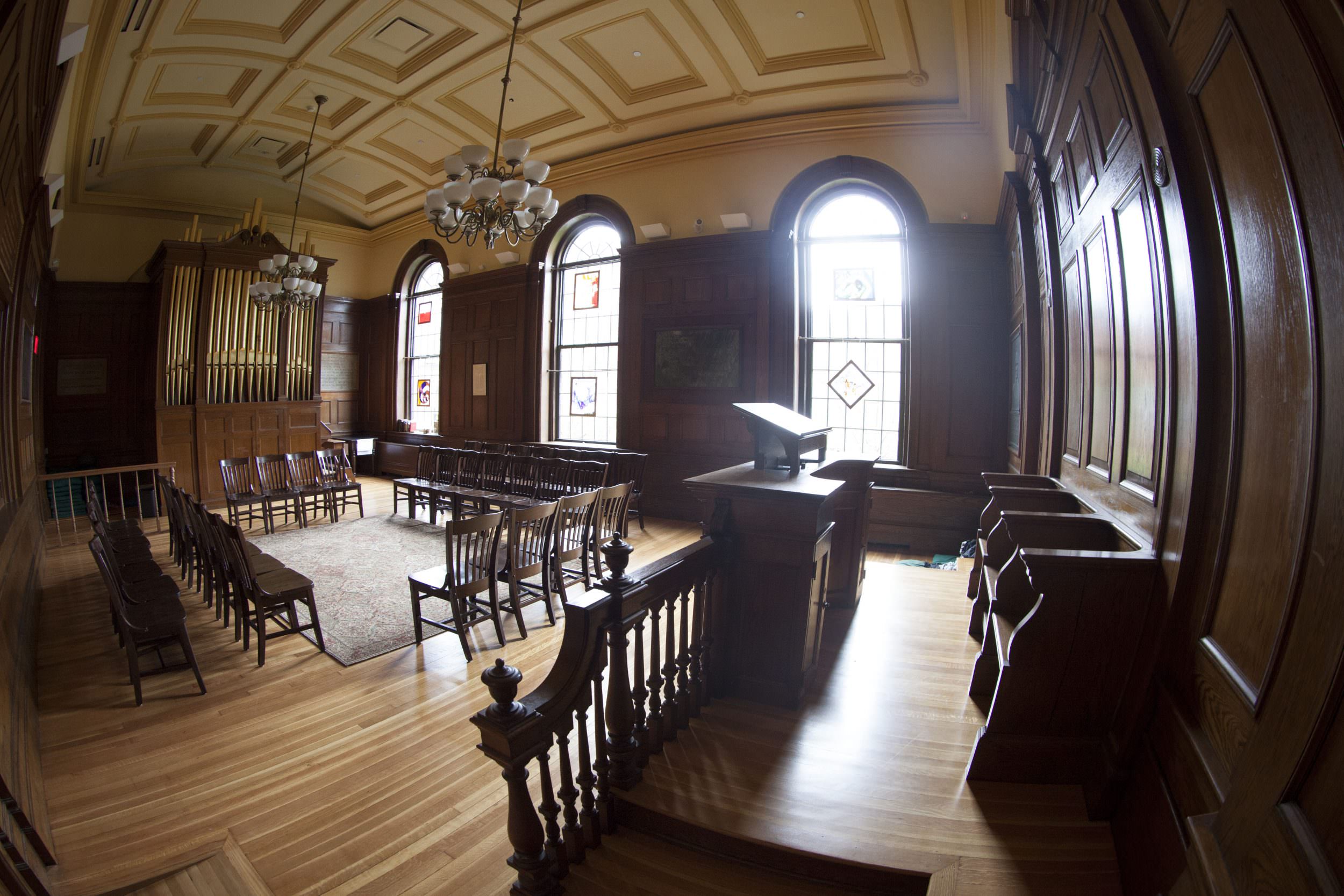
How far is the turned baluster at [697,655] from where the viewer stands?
2.28 m

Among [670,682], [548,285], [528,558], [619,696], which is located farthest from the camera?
[548,285]

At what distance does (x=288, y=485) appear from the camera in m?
7.23

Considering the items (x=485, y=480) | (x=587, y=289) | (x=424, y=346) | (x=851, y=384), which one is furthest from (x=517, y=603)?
(x=424, y=346)

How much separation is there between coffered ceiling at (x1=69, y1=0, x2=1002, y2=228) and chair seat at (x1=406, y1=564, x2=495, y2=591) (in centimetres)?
513

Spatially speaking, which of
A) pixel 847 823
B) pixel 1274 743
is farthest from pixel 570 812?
pixel 1274 743

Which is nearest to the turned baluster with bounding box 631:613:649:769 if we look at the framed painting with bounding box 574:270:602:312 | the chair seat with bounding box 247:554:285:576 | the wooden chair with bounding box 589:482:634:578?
the wooden chair with bounding box 589:482:634:578

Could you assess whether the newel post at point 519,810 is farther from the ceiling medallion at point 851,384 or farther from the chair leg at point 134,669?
the ceiling medallion at point 851,384

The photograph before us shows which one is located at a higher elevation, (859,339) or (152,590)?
(859,339)

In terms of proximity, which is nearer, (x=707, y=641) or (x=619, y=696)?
(x=619, y=696)

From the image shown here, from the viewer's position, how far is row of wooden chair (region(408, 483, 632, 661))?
3650 mm

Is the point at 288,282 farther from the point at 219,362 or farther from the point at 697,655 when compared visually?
the point at 697,655

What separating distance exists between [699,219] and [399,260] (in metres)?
6.55

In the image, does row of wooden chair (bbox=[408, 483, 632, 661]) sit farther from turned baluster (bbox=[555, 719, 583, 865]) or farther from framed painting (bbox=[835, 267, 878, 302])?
framed painting (bbox=[835, 267, 878, 302])

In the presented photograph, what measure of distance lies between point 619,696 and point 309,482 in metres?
7.13
